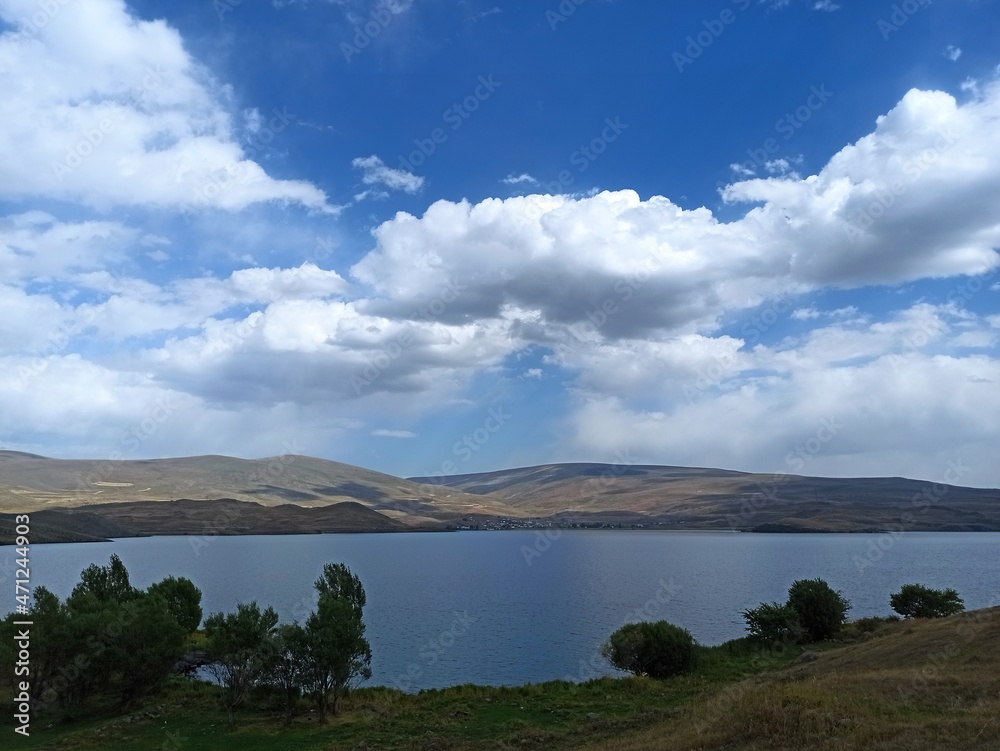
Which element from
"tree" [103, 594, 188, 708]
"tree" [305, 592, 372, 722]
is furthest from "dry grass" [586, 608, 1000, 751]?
"tree" [103, 594, 188, 708]

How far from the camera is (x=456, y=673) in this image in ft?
163

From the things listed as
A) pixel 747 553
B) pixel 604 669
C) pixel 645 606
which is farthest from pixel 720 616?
pixel 747 553

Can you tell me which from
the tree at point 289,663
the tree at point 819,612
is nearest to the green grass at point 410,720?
the tree at point 289,663

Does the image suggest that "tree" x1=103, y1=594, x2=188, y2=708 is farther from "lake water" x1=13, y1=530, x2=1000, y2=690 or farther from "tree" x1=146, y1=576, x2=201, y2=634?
"tree" x1=146, y1=576, x2=201, y2=634

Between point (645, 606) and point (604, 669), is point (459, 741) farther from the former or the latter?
point (645, 606)

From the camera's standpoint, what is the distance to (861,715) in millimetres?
19328

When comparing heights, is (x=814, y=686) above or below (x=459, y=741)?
above

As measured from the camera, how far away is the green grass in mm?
28219

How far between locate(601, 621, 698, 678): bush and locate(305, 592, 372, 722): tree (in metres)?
18.3

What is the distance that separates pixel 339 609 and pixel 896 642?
3096 centimetres

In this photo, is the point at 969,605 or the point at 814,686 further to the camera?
the point at 969,605

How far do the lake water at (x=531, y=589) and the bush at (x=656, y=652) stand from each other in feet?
18.2

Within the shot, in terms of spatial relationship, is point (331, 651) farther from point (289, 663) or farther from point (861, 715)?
point (861, 715)

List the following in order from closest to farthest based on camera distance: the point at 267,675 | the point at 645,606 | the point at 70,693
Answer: the point at 267,675 < the point at 70,693 < the point at 645,606
